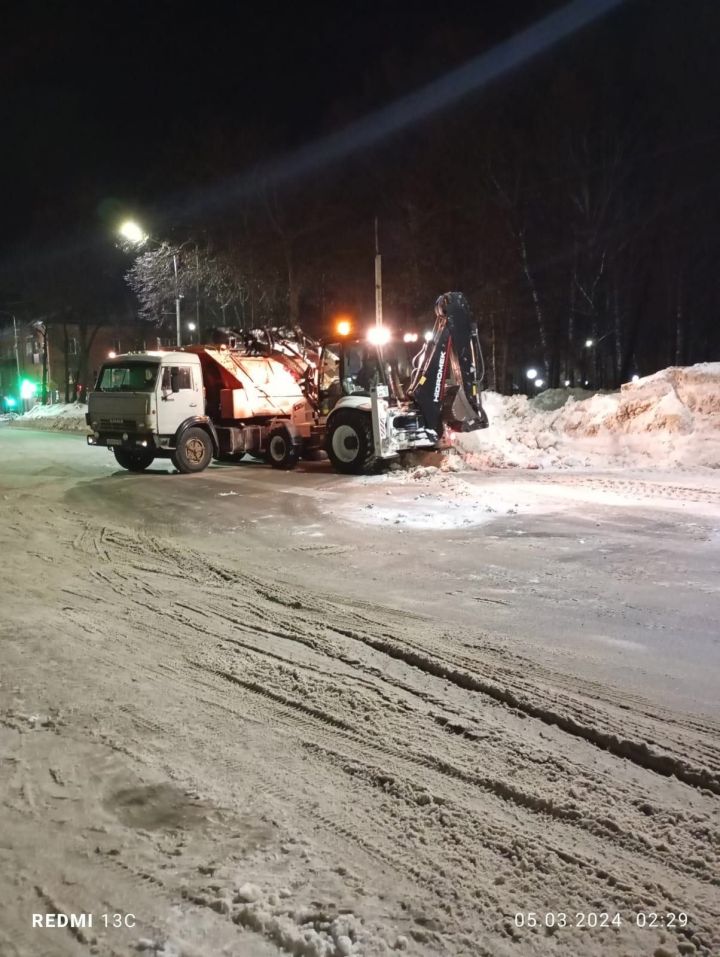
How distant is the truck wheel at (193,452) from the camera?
17.0 meters

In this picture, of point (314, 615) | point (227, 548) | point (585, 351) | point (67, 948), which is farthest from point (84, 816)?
point (585, 351)

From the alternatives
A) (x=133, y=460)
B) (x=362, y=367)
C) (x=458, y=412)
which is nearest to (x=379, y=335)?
(x=362, y=367)

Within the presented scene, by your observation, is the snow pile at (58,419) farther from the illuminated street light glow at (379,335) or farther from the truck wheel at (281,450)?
the illuminated street light glow at (379,335)

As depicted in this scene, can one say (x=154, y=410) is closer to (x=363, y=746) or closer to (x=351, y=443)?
(x=351, y=443)

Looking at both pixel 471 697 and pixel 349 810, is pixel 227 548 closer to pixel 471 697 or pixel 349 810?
pixel 471 697

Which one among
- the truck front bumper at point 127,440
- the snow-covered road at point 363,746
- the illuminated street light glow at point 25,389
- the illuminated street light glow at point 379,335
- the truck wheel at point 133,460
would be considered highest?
the illuminated street light glow at point 25,389

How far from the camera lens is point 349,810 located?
364cm

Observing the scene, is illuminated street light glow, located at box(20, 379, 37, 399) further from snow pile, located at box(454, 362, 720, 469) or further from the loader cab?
snow pile, located at box(454, 362, 720, 469)

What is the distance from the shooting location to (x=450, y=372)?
16.4 meters

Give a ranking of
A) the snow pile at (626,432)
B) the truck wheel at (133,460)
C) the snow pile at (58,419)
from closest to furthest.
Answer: the snow pile at (626,432) < the truck wheel at (133,460) < the snow pile at (58,419)

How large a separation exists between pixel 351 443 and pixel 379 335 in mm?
2406

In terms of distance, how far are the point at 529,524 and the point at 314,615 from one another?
456 centimetres

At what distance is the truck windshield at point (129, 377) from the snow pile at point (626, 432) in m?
6.98

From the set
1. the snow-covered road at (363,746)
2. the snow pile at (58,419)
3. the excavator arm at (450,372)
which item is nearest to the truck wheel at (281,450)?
the excavator arm at (450,372)
